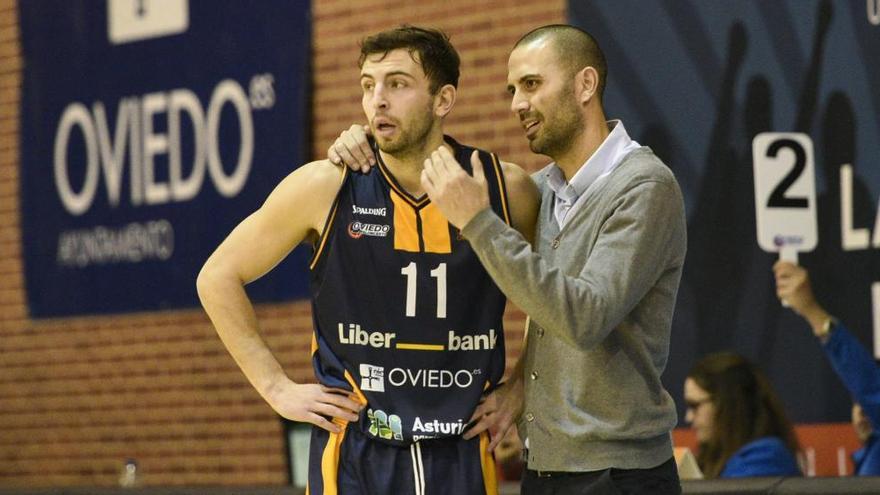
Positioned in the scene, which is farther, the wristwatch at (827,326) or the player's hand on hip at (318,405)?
the wristwatch at (827,326)

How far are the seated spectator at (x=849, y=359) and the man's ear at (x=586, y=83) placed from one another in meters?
2.58

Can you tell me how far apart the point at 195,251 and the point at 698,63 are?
3.07 m

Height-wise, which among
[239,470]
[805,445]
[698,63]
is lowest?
[239,470]

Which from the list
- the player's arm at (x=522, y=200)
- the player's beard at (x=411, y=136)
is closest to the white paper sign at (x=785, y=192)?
the player's arm at (x=522, y=200)

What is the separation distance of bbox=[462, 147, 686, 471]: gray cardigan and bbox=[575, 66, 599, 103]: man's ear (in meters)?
0.17

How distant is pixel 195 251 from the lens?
7.76 meters

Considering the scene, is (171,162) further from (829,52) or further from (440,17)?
(829,52)

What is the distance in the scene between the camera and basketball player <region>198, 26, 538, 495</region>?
334 centimetres

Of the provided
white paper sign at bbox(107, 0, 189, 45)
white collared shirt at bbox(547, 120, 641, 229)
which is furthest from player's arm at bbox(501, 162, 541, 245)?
white paper sign at bbox(107, 0, 189, 45)

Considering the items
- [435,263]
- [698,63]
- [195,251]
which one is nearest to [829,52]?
[698,63]

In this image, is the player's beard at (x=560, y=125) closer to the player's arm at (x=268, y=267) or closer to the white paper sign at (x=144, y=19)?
the player's arm at (x=268, y=267)

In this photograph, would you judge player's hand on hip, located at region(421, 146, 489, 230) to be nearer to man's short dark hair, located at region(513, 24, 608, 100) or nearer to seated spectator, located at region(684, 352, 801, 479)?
man's short dark hair, located at region(513, 24, 608, 100)

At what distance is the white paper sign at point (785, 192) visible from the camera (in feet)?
18.4

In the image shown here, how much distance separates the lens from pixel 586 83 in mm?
3307
